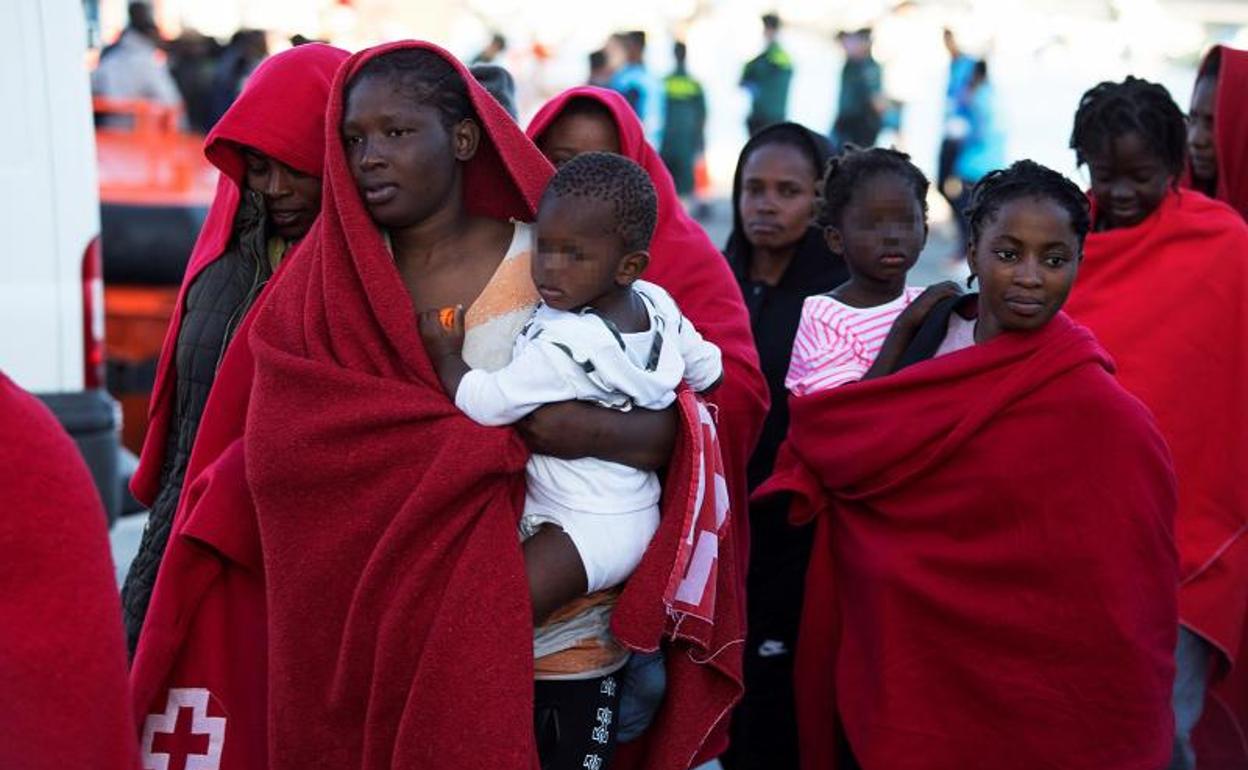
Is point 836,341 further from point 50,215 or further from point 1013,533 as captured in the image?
point 50,215

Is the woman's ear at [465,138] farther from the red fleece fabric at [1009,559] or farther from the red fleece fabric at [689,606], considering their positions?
the red fleece fabric at [1009,559]

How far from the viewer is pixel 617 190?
271cm

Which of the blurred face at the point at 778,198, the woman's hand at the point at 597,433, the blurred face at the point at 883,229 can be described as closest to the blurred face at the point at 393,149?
the woman's hand at the point at 597,433

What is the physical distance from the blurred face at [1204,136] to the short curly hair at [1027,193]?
5.16 ft

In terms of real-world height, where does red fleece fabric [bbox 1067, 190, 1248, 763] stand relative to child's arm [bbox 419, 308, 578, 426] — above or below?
below

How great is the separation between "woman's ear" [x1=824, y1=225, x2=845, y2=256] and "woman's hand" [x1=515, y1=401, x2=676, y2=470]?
1.31 meters

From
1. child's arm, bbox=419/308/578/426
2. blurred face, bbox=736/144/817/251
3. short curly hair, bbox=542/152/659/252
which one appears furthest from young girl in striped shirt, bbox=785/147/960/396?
child's arm, bbox=419/308/578/426

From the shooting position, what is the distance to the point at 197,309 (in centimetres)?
335

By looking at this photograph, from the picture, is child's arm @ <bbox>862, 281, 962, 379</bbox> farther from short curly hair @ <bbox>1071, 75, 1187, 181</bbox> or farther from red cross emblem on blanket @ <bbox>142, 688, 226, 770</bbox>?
red cross emblem on blanket @ <bbox>142, 688, 226, 770</bbox>

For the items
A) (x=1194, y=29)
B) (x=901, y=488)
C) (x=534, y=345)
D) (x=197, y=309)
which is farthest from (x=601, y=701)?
(x=1194, y=29)

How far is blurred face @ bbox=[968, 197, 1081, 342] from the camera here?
323 centimetres

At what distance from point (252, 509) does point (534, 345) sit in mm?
591

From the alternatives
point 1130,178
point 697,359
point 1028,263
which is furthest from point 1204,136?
point 697,359

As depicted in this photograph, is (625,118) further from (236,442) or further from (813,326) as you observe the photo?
(236,442)
